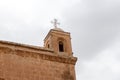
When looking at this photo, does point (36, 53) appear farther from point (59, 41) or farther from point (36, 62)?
point (59, 41)

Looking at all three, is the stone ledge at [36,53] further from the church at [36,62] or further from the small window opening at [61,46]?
the small window opening at [61,46]

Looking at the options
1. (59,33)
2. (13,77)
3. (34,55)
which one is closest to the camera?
(13,77)

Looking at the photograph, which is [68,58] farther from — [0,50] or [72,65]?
[0,50]

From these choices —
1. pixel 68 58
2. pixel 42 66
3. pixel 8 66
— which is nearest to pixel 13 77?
pixel 8 66

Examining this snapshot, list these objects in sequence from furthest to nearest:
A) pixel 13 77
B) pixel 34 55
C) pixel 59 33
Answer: pixel 59 33 → pixel 34 55 → pixel 13 77

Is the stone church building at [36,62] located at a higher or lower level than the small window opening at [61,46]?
lower

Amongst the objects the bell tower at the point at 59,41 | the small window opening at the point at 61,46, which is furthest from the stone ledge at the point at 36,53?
the small window opening at the point at 61,46

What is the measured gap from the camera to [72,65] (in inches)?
765

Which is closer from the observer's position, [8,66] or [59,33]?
[8,66]

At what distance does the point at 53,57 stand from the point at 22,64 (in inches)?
74.3

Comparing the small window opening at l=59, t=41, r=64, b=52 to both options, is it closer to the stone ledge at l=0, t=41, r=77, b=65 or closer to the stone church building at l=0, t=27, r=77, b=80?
the stone church building at l=0, t=27, r=77, b=80

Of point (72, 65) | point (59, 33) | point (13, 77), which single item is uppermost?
point (59, 33)

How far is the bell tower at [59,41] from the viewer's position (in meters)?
19.9

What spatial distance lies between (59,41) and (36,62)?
247 cm
